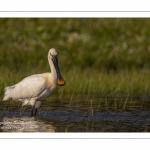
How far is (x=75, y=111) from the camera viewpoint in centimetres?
1337

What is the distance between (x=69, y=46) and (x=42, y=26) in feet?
7.78

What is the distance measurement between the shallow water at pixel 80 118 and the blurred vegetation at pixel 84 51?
7.67ft

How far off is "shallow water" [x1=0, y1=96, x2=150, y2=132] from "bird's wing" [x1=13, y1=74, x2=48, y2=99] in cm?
43

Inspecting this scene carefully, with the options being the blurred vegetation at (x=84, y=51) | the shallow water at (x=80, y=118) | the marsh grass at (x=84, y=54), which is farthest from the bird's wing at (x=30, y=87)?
the blurred vegetation at (x=84, y=51)

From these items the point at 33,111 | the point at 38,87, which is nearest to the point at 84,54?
the point at 33,111

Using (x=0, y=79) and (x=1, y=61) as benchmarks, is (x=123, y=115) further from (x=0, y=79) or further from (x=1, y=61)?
(x=1, y=61)

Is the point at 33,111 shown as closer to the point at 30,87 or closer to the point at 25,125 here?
the point at 30,87

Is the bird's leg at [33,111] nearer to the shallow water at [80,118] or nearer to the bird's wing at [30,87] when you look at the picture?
the shallow water at [80,118]

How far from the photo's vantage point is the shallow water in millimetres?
11289

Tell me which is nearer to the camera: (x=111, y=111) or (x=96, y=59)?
(x=111, y=111)

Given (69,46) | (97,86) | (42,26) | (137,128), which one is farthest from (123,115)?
(42,26)

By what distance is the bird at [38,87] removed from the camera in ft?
42.1
